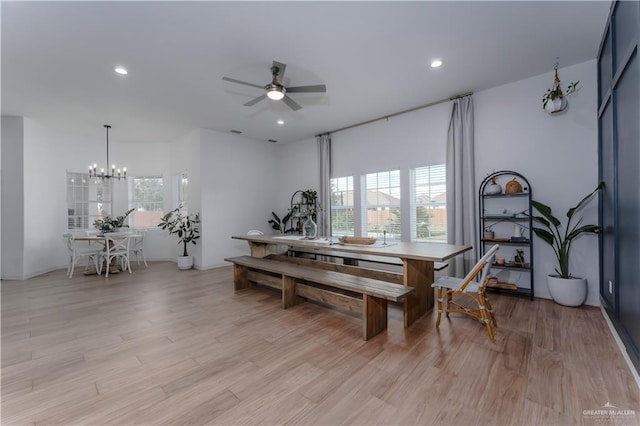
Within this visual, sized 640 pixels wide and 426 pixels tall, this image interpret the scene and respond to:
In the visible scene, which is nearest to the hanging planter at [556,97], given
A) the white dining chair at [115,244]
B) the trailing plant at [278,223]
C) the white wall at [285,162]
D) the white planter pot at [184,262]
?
the white wall at [285,162]

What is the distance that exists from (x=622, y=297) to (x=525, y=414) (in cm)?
A: 165

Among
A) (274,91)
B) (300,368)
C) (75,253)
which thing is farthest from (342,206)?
(75,253)

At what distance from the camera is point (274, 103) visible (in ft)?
14.3

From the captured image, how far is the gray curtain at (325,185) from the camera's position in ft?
19.3

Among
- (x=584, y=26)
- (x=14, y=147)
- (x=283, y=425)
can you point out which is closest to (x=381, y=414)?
(x=283, y=425)

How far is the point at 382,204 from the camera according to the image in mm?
5223

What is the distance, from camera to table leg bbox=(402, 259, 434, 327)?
2.69 m

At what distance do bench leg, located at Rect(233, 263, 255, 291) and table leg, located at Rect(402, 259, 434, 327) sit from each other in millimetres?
2467

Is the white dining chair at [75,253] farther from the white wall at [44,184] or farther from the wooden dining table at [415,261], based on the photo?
the wooden dining table at [415,261]

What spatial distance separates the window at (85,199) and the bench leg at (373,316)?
6.84 m

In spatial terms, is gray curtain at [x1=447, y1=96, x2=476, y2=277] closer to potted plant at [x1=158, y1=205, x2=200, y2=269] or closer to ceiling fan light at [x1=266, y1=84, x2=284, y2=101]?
ceiling fan light at [x1=266, y1=84, x2=284, y2=101]

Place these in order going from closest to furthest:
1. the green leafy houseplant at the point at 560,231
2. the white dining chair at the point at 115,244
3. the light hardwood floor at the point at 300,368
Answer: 1. the light hardwood floor at the point at 300,368
2. the green leafy houseplant at the point at 560,231
3. the white dining chair at the point at 115,244

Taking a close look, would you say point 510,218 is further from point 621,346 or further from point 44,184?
point 44,184

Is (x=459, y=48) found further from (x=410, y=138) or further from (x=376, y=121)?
(x=376, y=121)
